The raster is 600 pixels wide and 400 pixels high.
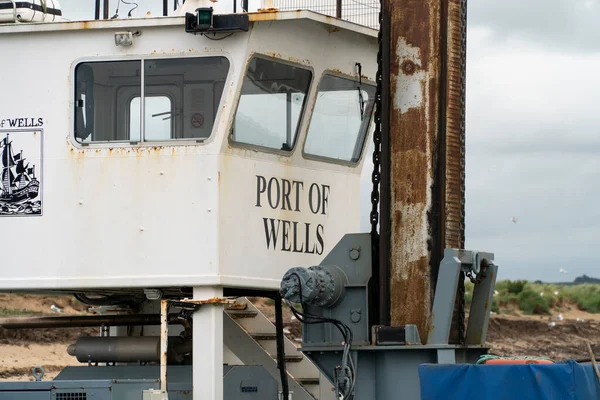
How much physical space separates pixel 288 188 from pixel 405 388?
303cm

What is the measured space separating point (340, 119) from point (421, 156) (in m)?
2.61

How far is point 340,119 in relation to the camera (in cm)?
1442

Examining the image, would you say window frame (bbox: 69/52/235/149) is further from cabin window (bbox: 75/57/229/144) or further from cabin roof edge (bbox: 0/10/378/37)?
cabin roof edge (bbox: 0/10/378/37)

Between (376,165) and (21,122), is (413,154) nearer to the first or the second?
(376,165)

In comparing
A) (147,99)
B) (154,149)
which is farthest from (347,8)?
(154,149)

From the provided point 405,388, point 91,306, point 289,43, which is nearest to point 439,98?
point 289,43

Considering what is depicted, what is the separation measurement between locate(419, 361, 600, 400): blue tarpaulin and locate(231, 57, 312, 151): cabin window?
3.65 metres

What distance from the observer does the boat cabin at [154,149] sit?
1273 cm

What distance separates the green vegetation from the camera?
50.2 m

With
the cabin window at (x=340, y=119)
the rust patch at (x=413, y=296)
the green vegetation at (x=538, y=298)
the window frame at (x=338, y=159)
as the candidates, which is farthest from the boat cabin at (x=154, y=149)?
the green vegetation at (x=538, y=298)

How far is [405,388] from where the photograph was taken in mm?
11648

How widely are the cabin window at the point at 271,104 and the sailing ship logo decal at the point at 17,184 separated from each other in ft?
7.46

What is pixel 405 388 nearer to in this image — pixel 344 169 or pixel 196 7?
pixel 344 169

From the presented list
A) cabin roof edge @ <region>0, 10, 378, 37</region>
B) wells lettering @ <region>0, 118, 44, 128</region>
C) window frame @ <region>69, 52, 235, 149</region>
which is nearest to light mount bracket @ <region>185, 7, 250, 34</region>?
cabin roof edge @ <region>0, 10, 378, 37</region>
